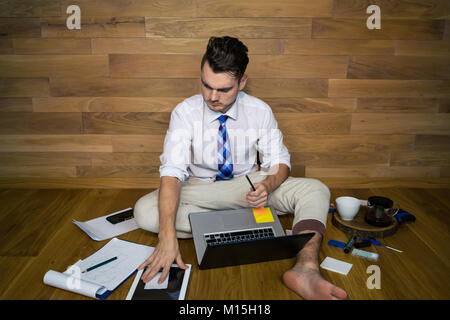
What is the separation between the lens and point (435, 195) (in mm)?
2455

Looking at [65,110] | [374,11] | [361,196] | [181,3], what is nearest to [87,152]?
[65,110]

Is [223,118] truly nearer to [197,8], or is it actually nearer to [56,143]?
[197,8]

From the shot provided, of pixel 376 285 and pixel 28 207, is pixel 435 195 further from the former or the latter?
pixel 28 207

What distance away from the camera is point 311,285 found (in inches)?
53.4

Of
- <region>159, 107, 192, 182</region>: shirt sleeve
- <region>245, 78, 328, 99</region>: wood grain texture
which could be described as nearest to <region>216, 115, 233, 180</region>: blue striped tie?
<region>159, 107, 192, 182</region>: shirt sleeve

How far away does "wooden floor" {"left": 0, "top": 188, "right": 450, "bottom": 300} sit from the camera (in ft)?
4.74

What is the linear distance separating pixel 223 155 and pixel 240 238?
48cm

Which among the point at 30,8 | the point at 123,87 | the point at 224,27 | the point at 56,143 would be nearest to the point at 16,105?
the point at 56,143

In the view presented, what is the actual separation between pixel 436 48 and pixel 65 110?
7.83 feet

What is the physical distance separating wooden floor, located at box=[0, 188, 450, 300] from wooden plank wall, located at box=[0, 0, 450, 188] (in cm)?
29

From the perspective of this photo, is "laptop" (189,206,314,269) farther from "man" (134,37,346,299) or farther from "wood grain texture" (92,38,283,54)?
"wood grain texture" (92,38,283,54)

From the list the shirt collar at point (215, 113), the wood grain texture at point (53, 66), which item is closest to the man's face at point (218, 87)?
the shirt collar at point (215, 113)
